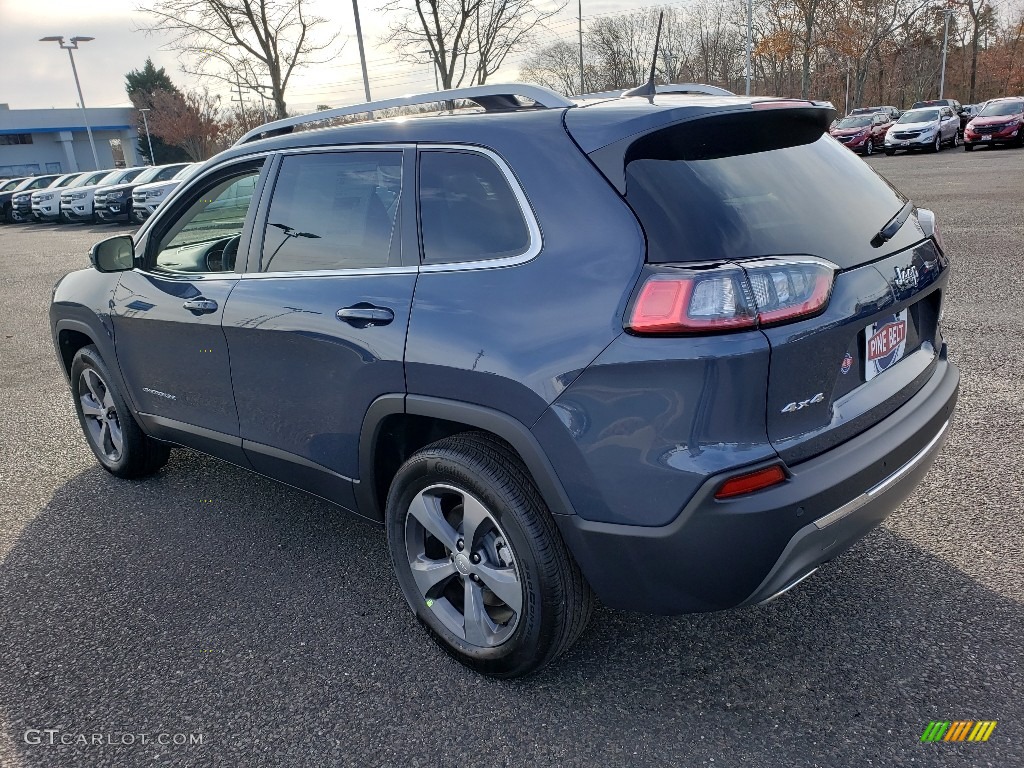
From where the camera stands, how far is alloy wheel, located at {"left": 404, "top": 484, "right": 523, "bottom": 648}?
8.21ft

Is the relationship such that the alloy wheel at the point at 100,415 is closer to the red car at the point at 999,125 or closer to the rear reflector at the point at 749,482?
the rear reflector at the point at 749,482

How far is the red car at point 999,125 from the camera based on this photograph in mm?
28031

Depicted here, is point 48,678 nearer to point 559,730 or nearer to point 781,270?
point 559,730

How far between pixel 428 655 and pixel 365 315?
119 centimetres

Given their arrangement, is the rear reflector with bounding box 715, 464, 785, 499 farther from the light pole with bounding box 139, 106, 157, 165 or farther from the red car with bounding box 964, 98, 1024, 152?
the light pole with bounding box 139, 106, 157, 165

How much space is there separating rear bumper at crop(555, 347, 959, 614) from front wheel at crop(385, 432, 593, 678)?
124 mm

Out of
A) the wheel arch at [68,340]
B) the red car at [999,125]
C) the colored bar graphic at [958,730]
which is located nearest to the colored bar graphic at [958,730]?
the colored bar graphic at [958,730]

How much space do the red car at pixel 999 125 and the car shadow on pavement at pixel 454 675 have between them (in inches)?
1215

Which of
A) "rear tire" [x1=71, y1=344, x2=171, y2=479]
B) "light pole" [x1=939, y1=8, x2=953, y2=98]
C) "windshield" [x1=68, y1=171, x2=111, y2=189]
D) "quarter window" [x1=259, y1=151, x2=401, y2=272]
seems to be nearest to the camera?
"quarter window" [x1=259, y1=151, x2=401, y2=272]

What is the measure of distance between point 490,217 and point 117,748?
1.96 m

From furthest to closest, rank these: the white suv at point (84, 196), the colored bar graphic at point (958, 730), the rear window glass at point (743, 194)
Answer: the white suv at point (84, 196) < the colored bar graphic at point (958, 730) < the rear window glass at point (743, 194)

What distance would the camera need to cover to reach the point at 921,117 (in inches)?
1220

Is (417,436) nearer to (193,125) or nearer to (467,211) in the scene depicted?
(467,211)

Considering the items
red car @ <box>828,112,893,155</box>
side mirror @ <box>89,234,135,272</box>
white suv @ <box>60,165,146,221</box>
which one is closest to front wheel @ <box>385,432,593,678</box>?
side mirror @ <box>89,234,135,272</box>
